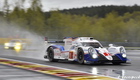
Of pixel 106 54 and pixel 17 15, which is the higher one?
pixel 17 15

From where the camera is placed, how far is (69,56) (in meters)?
14.5

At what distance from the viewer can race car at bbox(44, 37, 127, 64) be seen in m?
13.3

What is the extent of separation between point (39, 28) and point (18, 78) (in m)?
55.7

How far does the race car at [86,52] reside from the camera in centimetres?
1326

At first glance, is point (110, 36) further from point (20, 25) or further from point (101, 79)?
point (101, 79)

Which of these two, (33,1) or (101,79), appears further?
(33,1)

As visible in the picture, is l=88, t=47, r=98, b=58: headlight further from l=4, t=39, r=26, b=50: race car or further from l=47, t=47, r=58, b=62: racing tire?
l=4, t=39, r=26, b=50: race car

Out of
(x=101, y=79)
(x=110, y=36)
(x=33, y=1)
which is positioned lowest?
(x=101, y=79)

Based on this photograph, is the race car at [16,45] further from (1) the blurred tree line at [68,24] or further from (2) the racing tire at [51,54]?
(2) the racing tire at [51,54]

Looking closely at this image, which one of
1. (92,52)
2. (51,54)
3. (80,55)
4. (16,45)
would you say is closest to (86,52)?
(92,52)

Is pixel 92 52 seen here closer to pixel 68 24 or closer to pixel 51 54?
pixel 51 54

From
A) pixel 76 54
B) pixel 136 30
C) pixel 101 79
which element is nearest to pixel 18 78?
pixel 101 79

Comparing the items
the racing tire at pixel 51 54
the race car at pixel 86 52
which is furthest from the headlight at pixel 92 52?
the racing tire at pixel 51 54

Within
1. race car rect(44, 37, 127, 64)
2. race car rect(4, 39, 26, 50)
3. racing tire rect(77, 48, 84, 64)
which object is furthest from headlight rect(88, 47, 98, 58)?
race car rect(4, 39, 26, 50)
